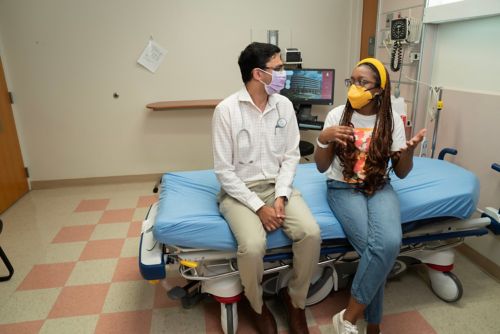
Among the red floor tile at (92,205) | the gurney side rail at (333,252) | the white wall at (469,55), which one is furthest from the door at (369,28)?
the red floor tile at (92,205)

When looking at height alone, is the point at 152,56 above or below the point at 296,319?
above

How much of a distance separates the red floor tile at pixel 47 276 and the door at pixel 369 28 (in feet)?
10.2

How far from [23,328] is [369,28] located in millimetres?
3517

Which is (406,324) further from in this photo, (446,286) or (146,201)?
(146,201)

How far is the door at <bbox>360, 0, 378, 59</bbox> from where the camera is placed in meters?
3.22

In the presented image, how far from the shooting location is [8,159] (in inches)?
126

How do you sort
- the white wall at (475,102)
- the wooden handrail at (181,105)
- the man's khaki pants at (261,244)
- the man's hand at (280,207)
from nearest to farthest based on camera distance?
the man's khaki pants at (261,244) < the man's hand at (280,207) < the white wall at (475,102) < the wooden handrail at (181,105)

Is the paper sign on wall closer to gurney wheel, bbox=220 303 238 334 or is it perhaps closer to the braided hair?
the braided hair

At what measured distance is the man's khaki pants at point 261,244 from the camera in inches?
57.9

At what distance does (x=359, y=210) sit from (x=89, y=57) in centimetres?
295

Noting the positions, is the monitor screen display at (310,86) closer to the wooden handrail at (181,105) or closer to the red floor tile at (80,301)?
the wooden handrail at (181,105)

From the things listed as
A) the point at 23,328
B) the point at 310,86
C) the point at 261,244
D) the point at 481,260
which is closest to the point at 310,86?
the point at 310,86

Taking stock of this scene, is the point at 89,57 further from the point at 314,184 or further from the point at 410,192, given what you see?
the point at 410,192

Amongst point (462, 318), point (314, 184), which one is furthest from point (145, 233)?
point (462, 318)
